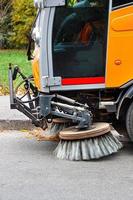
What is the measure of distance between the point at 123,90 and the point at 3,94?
194 inches

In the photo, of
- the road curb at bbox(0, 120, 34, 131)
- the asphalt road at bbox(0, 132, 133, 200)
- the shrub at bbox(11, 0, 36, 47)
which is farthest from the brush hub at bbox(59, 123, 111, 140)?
the shrub at bbox(11, 0, 36, 47)

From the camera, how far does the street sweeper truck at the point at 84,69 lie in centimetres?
689

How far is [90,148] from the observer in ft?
22.6

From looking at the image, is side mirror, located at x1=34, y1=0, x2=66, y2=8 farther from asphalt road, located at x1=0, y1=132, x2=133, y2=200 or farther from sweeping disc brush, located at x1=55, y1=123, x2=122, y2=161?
→ asphalt road, located at x1=0, y1=132, x2=133, y2=200

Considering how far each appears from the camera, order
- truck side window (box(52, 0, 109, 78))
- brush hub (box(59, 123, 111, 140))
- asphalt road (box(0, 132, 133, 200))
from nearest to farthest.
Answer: asphalt road (box(0, 132, 133, 200)), brush hub (box(59, 123, 111, 140)), truck side window (box(52, 0, 109, 78))

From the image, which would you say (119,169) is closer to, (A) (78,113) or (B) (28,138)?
(A) (78,113)

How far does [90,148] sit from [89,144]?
0.05 metres

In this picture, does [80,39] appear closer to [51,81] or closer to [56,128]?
[51,81]

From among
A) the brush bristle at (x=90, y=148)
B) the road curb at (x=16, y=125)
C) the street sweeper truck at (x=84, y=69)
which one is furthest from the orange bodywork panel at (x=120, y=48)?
the road curb at (x=16, y=125)

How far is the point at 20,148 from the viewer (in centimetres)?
768

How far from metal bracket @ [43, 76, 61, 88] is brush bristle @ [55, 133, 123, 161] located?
74 cm

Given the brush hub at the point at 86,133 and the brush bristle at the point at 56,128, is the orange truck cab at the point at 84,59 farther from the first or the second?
the brush bristle at the point at 56,128

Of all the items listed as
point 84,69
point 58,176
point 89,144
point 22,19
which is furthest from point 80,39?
point 22,19

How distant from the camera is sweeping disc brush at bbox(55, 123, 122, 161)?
684 centimetres
